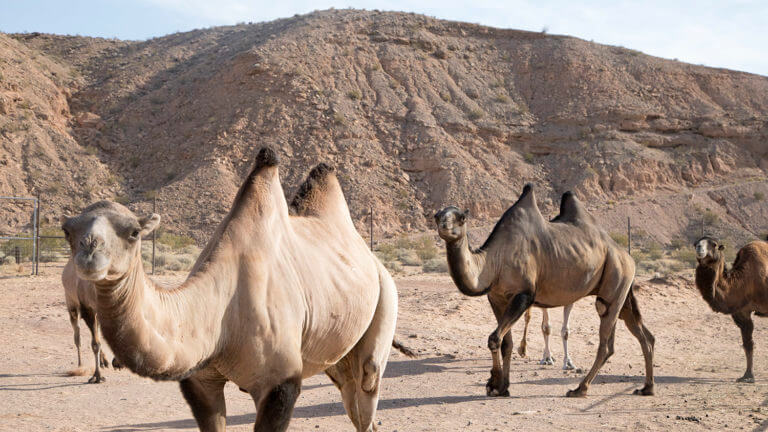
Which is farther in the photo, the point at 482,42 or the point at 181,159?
the point at 482,42

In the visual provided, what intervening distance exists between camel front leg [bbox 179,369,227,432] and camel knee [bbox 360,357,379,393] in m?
1.20

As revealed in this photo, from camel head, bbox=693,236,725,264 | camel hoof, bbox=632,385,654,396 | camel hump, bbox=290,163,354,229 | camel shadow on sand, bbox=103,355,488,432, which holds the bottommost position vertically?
camel shadow on sand, bbox=103,355,488,432

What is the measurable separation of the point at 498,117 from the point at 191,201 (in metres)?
21.4

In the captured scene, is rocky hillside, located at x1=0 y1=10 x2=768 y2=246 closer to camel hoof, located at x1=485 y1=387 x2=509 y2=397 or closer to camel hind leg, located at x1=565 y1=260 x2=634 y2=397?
camel hind leg, located at x1=565 y1=260 x2=634 y2=397

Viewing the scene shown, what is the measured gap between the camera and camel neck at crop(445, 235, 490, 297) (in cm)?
856

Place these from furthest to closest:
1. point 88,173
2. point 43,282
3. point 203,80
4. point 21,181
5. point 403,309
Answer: point 203,80
point 88,173
point 21,181
point 43,282
point 403,309

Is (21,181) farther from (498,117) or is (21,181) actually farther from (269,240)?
(269,240)

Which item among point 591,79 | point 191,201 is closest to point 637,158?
point 591,79

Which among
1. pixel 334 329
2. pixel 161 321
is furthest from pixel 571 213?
pixel 161 321

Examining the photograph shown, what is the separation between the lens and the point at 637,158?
1797 inches

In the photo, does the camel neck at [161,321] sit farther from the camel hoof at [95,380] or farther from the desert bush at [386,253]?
the desert bush at [386,253]

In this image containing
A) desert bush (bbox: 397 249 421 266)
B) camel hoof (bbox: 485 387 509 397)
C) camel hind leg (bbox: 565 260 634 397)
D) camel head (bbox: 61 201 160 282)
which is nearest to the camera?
camel head (bbox: 61 201 160 282)

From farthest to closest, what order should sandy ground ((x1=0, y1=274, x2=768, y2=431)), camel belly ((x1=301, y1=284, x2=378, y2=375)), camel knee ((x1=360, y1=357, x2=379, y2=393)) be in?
sandy ground ((x1=0, y1=274, x2=768, y2=431)), camel knee ((x1=360, y1=357, x2=379, y2=393)), camel belly ((x1=301, y1=284, x2=378, y2=375))

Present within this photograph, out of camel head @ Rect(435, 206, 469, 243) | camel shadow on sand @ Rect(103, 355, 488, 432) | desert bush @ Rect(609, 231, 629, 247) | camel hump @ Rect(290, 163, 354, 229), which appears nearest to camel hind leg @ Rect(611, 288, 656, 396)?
camel shadow on sand @ Rect(103, 355, 488, 432)
